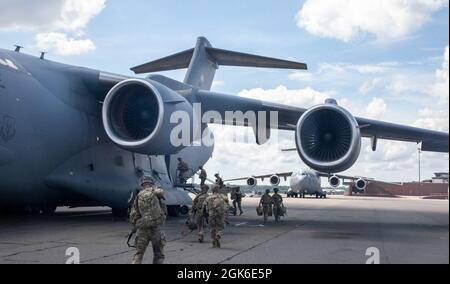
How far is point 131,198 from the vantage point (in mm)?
13391

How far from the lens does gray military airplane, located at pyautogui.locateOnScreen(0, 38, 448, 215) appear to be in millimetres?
10711

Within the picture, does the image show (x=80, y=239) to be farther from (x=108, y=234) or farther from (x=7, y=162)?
(x=7, y=162)

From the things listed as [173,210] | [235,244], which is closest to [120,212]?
[173,210]

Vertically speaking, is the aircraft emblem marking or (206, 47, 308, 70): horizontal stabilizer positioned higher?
(206, 47, 308, 70): horizontal stabilizer

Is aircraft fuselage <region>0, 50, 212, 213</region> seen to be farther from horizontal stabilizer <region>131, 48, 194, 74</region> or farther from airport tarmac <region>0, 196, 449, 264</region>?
horizontal stabilizer <region>131, 48, 194, 74</region>

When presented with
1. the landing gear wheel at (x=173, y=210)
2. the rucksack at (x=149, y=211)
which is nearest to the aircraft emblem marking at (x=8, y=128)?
the rucksack at (x=149, y=211)

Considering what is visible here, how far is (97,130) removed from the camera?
13148mm

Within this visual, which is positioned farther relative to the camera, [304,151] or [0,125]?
[304,151]

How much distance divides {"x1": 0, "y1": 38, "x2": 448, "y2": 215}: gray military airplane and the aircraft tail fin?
2245mm

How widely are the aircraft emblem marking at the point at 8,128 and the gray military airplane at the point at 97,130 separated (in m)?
0.02

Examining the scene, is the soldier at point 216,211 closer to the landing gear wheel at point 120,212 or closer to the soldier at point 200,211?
the soldier at point 200,211

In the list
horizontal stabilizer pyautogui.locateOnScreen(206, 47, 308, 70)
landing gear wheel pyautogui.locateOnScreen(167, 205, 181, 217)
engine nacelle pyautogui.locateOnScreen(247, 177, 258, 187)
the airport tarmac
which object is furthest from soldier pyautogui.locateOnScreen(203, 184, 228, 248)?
engine nacelle pyautogui.locateOnScreen(247, 177, 258, 187)
